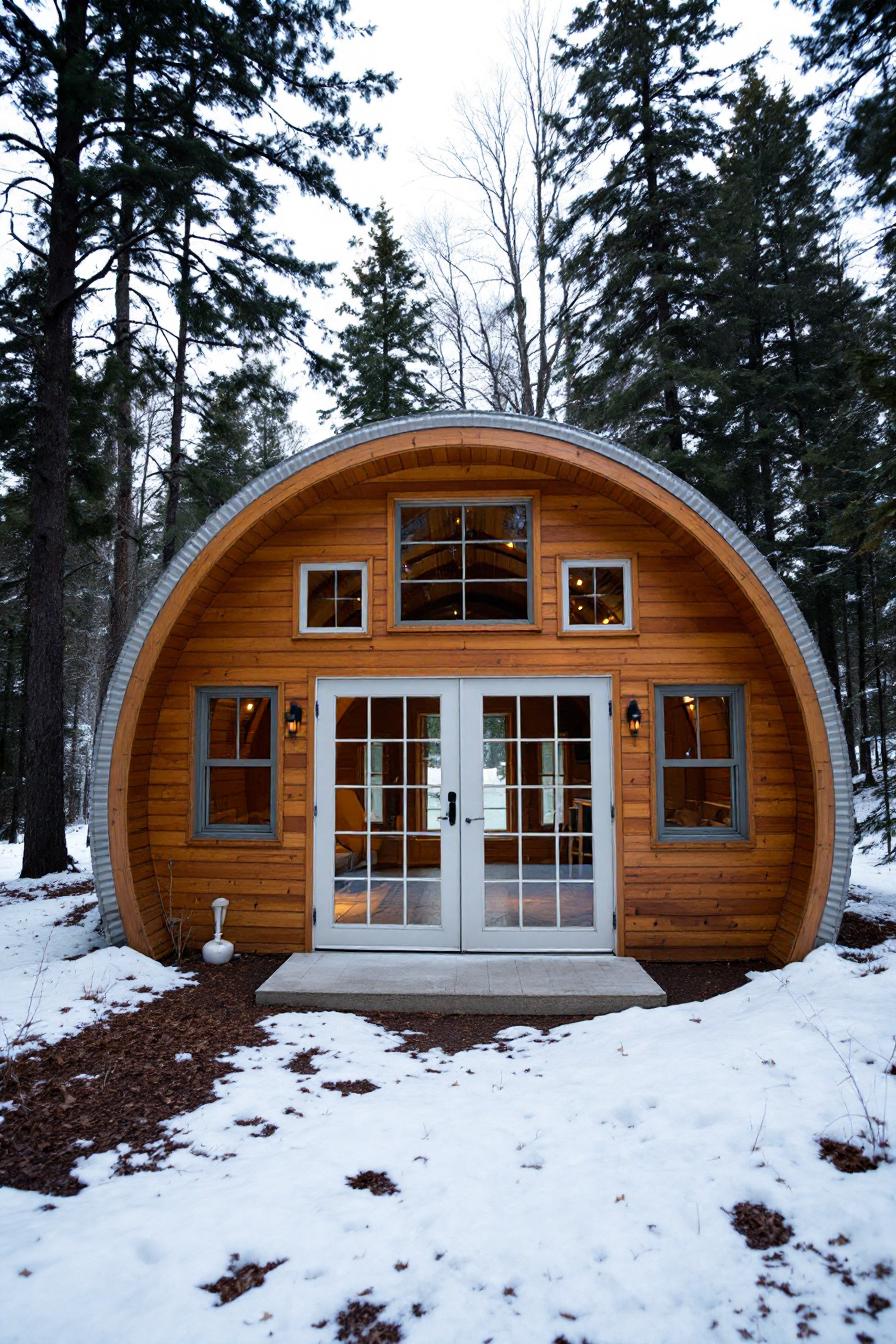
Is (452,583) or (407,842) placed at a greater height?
(452,583)

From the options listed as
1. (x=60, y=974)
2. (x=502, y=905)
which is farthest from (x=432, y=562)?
(x=60, y=974)

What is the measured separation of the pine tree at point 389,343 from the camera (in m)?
14.1

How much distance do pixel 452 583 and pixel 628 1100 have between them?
3596 millimetres

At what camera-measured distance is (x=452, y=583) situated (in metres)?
5.48

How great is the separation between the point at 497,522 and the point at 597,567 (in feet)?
2.81

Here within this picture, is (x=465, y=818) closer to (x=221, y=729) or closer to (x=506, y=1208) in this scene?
(x=221, y=729)

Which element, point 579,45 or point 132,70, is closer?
point 132,70

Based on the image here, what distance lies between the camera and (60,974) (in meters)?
4.62

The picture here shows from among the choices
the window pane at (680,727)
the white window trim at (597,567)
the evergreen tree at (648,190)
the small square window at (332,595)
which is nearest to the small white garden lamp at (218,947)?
the small square window at (332,595)

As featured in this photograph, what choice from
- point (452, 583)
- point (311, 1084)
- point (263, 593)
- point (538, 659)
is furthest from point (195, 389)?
point (311, 1084)

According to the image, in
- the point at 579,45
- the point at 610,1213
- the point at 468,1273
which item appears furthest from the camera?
the point at 579,45

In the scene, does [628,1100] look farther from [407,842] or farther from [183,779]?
[183,779]

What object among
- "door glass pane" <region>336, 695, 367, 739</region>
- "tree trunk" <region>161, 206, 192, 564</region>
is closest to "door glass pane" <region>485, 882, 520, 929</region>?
"door glass pane" <region>336, 695, 367, 739</region>

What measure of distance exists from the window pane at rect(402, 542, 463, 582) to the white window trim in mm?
808
